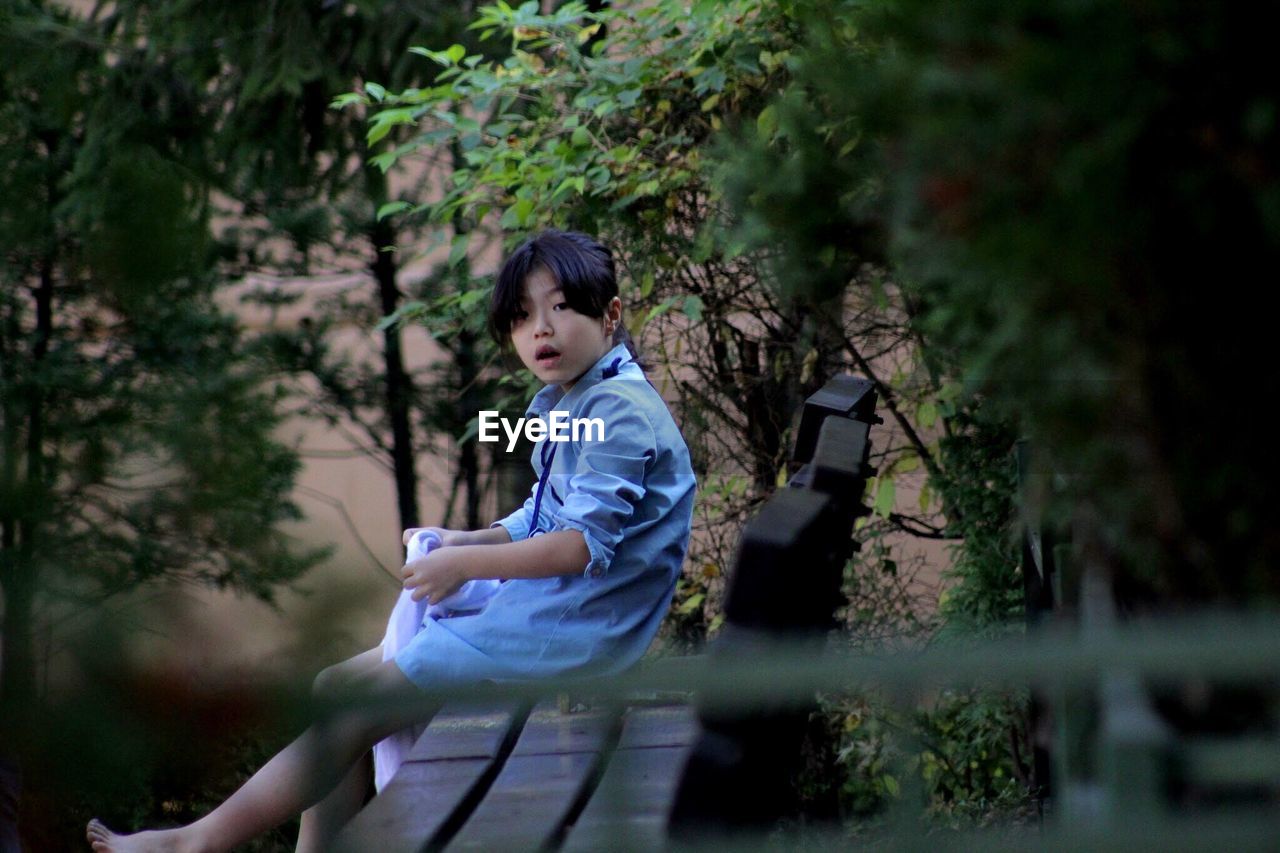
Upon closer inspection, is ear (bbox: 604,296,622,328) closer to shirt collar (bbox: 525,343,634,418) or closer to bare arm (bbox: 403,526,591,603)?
shirt collar (bbox: 525,343,634,418)

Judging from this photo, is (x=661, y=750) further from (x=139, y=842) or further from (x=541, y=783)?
(x=139, y=842)

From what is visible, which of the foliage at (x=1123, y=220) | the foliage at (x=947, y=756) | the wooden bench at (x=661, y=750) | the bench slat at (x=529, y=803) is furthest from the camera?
the foliage at (x=947, y=756)

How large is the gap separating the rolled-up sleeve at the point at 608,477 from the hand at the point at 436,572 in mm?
216

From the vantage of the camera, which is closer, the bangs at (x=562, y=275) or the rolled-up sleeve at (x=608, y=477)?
the rolled-up sleeve at (x=608, y=477)

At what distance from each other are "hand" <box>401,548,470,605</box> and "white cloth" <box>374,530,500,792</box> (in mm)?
50

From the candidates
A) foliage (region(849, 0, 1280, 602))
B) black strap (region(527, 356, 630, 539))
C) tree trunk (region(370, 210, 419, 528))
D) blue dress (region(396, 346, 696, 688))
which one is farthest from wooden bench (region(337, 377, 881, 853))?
tree trunk (region(370, 210, 419, 528))

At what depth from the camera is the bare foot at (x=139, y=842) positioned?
246 cm

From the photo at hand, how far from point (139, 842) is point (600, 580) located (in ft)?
3.10

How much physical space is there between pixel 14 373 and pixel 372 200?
3483 mm

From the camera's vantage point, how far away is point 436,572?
2721 mm

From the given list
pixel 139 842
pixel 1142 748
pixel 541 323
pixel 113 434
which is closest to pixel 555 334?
pixel 541 323

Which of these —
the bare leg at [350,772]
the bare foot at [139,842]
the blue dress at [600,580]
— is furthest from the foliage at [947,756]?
the bare foot at [139,842]

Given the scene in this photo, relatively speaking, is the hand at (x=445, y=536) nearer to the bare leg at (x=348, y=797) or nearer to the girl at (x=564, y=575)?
the girl at (x=564, y=575)

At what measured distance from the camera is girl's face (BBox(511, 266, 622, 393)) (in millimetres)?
3076
